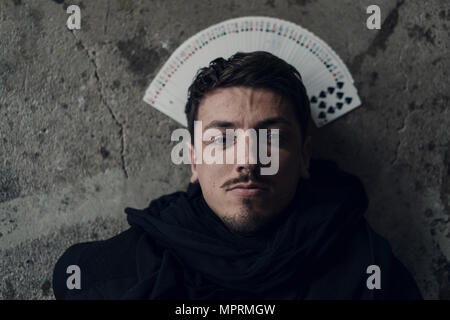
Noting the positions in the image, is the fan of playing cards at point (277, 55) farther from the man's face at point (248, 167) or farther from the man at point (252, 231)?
the man's face at point (248, 167)

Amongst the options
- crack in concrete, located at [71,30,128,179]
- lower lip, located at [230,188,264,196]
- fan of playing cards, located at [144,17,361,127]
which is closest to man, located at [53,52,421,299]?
lower lip, located at [230,188,264,196]

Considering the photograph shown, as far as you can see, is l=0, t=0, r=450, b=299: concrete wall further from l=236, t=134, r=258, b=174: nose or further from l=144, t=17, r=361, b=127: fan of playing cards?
l=236, t=134, r=258, b=174: nose

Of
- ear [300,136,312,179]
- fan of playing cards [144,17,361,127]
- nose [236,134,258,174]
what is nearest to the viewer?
nose [236,134,258,174]

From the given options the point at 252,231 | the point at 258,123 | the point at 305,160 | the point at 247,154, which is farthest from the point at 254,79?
the point at 252,231

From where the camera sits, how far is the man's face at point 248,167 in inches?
54.7

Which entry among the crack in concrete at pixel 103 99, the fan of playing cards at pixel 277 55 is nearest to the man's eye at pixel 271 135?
the fan of playing cards at pixel 277 55

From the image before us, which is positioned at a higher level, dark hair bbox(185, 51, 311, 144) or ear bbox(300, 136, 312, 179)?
dark hair bbox(185, 51, 311, 144)

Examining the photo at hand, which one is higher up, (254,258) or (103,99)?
(103,99)

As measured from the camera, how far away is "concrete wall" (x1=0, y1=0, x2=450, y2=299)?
1.75 meters

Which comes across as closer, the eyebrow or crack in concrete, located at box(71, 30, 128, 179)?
the eyebrow

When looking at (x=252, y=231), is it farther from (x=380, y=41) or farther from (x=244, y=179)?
(x=380, y=41)

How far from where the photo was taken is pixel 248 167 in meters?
1.38

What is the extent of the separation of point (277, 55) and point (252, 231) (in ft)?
2.38
